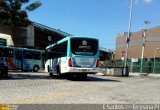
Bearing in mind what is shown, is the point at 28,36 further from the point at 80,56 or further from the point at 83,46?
the point at 80,56

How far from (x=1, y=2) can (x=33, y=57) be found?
20.7 metres

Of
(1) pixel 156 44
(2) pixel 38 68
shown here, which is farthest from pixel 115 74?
(1) pixel 156 44

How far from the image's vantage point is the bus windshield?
2556 cm

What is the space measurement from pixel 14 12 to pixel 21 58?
59.8 ft

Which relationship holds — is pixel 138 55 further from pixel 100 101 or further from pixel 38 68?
pixel 100 101

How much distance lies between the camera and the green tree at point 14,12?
26.8 meters

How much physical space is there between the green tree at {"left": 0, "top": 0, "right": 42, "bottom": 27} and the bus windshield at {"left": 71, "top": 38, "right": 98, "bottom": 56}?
423 centimetres

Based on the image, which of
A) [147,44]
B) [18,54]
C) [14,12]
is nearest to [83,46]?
[14,12]

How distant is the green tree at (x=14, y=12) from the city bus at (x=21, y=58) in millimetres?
14931

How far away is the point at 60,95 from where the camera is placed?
14969mm

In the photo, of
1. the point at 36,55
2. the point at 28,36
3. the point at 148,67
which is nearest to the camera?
the point at 36,55

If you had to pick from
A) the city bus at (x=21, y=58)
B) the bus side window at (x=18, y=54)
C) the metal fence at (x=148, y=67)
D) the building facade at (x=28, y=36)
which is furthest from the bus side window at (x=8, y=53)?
the building facade at (x=28, y=36)

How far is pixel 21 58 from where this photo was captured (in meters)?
45.0

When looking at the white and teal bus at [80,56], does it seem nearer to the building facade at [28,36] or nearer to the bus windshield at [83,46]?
the bus windshield at [83,46]
